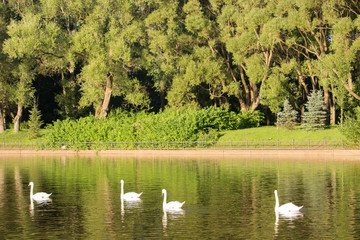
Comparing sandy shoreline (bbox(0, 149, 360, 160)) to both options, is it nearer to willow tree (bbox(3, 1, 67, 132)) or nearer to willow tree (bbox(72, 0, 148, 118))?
willow tree (bbox(72, 0, 148, 118))

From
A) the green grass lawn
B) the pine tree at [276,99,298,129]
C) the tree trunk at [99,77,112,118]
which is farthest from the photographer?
the tree trunk at [99,77,112,118]

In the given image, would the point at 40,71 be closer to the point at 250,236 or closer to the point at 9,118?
the point at 9,118

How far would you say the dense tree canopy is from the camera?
195 ft

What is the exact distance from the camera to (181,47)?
69.5m

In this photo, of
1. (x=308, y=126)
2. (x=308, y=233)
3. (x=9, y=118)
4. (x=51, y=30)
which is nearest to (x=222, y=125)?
(x=308, y=126)

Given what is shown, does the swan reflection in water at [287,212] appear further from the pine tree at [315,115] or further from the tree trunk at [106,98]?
the tree trunk at [106,98]

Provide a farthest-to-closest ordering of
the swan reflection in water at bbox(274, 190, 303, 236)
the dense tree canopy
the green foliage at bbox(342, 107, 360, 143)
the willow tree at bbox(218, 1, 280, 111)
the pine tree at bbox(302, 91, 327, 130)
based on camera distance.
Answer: the willow tree at bbox(218, 1, 280, 111), the dense tree canopy, the pine tree at bbox(302, 91, 327, 130), the green foliage at bbox(342, 107, 360, 143), the swan reflection in water at bbox(274, 190, 303, 236)

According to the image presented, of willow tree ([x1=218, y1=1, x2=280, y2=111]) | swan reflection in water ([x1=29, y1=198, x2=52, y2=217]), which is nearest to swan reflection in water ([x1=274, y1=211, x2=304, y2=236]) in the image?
swan reflection in water ([x1=29, y1=198, x2=52, y2=217])

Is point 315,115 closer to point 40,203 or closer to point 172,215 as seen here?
point 40,203

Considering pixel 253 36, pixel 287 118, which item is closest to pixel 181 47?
pixel 253 36

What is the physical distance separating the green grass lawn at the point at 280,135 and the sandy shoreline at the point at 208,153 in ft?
15.0

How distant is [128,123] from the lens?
61.7 meters

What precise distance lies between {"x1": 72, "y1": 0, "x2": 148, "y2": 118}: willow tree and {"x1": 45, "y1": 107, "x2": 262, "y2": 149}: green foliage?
11.3ft

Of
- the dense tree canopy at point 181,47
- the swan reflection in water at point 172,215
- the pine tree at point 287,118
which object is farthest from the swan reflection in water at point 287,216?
the pine tree at point 287,118
